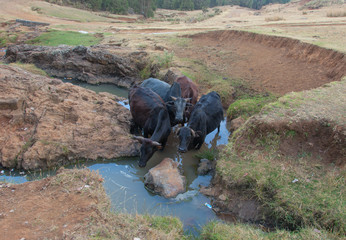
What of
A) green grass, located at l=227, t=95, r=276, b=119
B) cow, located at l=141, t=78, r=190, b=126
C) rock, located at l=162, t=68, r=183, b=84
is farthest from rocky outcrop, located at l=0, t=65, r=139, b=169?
green grass, located at l=227, t=95, r=276, b=119

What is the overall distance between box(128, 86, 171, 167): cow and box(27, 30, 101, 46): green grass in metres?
11.2

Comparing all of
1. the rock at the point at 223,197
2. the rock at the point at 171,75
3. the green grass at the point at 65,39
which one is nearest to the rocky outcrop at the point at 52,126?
the rock at the point at 223,197

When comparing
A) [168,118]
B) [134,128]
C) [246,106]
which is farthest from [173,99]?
[246,106]

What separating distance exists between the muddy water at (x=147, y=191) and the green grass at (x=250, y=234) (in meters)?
0.57

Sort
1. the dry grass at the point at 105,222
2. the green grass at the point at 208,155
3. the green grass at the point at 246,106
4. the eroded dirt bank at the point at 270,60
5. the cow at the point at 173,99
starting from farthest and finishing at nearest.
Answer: the eroded dirt bank at the point at 270,60, the green grass at the point at 246,106, the cow at the point at 173,99, the green grass at the point at 208,155, the dry grass at the point at 105,222

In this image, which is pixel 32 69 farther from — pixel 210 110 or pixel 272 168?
pixel 272 168

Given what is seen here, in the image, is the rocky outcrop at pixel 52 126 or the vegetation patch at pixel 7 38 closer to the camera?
the rocky outcrop at pixel 52 126

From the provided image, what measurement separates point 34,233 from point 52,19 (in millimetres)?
31668

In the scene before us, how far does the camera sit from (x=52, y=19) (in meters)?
30.0

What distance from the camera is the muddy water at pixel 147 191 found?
5562 mm

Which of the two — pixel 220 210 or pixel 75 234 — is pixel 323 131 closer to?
pixel 220 210

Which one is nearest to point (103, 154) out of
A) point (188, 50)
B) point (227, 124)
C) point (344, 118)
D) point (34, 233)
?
point (34, 233)

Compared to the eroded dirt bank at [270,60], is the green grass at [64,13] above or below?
above

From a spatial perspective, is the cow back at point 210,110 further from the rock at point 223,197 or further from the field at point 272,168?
the rock at point 223,197
